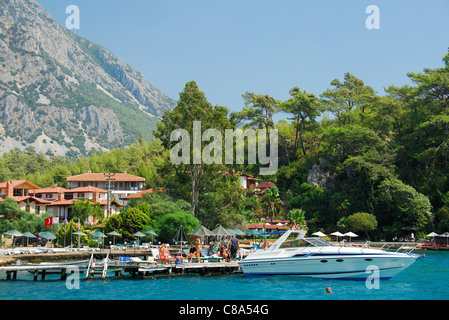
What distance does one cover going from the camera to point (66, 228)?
46156 millimetres

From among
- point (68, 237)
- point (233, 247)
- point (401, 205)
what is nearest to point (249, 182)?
point (401, 205)

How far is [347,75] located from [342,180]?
2999 cm

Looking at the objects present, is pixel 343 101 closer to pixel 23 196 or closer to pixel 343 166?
pixel 343 166

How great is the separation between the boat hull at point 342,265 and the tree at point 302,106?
55.6 m

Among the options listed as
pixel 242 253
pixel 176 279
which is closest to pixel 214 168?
pixel 242 253

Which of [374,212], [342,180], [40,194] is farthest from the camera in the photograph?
[40,194]

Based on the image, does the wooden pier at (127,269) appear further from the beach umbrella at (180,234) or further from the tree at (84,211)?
the tree at (84,211)

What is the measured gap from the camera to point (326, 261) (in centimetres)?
2492

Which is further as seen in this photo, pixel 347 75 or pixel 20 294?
pixel 347 75

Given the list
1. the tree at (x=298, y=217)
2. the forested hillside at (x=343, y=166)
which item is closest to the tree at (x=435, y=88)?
the forested hillside at (x=343, y=166)

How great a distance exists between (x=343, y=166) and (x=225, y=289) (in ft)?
160

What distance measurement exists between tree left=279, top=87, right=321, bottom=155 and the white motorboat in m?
54.5
